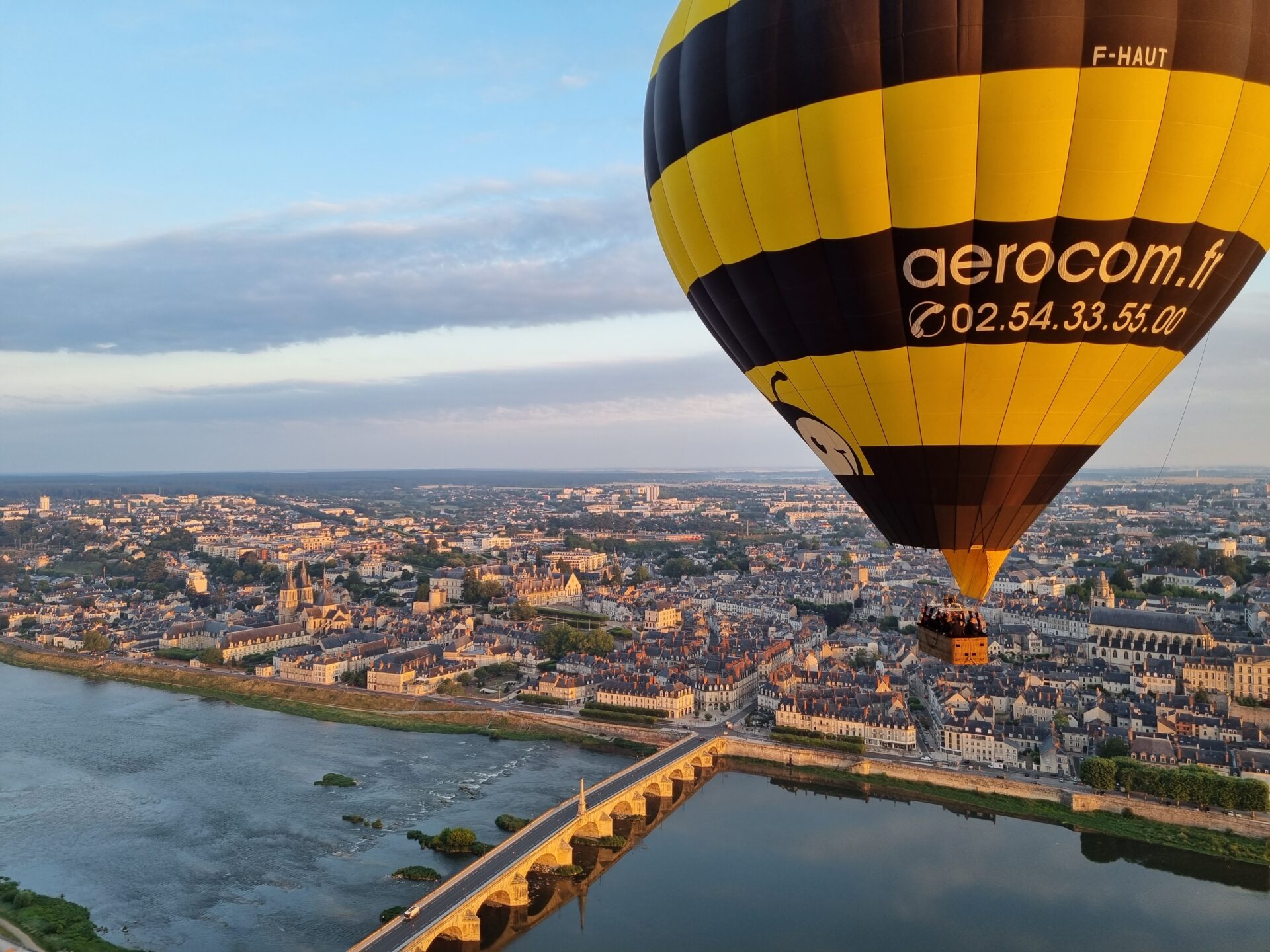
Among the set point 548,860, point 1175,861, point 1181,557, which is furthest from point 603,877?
point 1181,557

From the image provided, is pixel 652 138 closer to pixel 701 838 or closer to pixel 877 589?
pixel 701 838

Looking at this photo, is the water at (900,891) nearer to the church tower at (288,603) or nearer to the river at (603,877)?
the river at (603,877)

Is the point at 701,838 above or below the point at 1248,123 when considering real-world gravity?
below

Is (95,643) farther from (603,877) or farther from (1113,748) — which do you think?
(1113,748)

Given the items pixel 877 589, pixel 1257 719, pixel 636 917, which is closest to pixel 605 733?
pixel 636 917

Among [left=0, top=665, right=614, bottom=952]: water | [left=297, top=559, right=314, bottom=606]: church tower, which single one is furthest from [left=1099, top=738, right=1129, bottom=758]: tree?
[left=297, top=559, right=314, bottom=606]: church tower

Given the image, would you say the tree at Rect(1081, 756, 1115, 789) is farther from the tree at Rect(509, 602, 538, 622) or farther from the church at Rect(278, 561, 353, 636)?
the church at Rect(278, 561, 353, 636)
